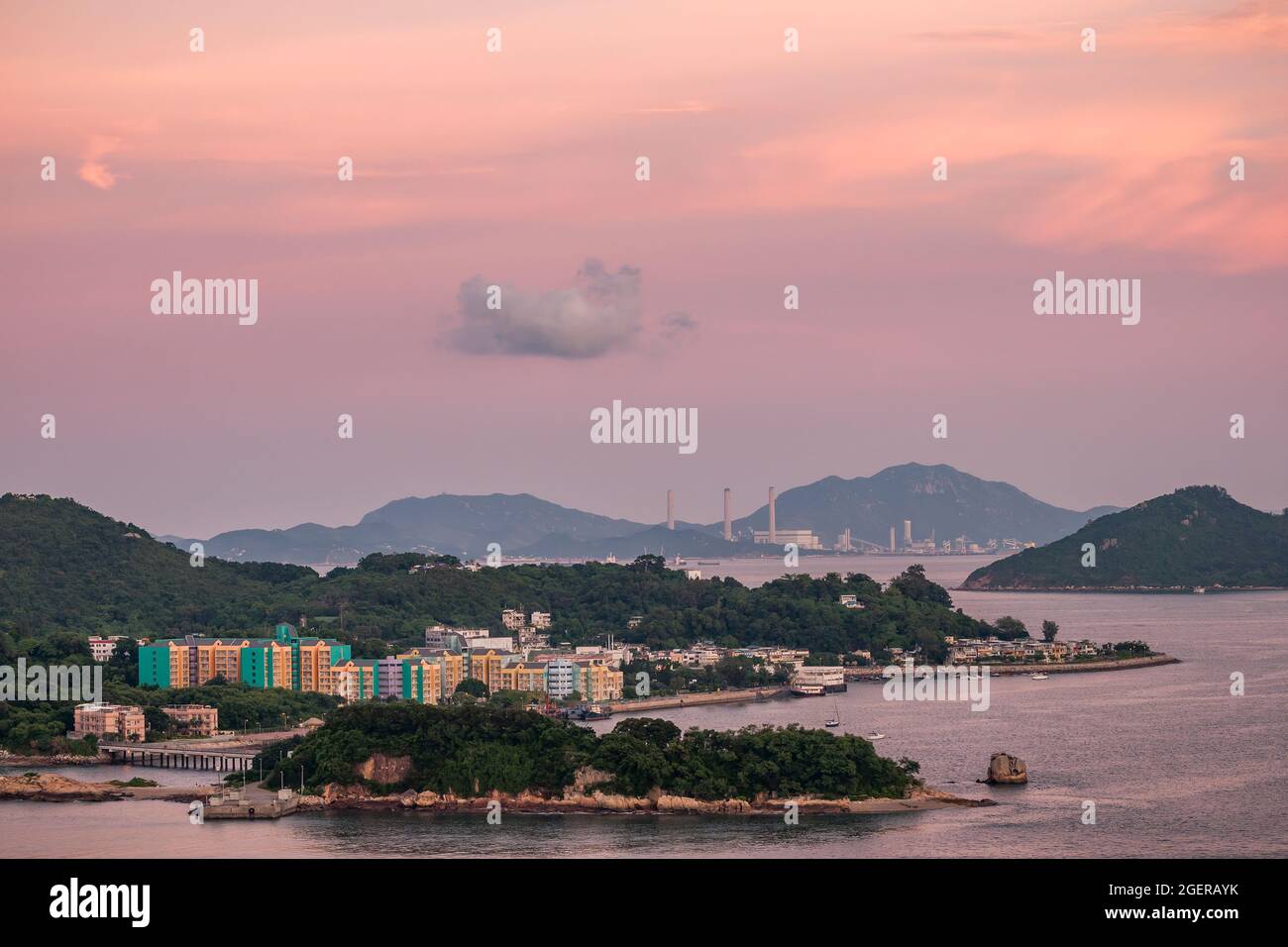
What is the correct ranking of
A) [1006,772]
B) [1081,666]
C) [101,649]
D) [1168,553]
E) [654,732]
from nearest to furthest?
[654,732], [1006,772], [101,649], [1081,666], [1168,553]

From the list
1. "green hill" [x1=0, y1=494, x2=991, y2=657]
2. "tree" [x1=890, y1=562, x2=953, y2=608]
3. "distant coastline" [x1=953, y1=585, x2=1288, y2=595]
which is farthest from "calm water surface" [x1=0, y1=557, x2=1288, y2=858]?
"distant coastline" [x1=953, y1=585, x2=1288, y2=595]

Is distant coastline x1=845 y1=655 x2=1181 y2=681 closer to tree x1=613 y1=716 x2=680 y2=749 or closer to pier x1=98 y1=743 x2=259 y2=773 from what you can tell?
pier x1=98 y1=743 x2=259 y2=773

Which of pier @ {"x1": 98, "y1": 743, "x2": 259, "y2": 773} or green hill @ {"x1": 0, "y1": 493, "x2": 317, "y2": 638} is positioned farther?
green hill @ {"x1": 0, "y1": 493, "x2": 317, "y2": 638}

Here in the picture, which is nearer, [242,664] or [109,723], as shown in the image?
[109,723]

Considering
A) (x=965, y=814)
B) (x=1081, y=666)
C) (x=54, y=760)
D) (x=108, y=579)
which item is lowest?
(x=965, y=814)

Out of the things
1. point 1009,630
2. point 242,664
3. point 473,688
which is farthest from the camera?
point 1009,630

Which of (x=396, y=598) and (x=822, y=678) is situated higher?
(x=396, y=598)

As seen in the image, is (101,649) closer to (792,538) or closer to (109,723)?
(109,723)

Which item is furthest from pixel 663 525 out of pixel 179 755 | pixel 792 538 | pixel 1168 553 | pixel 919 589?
pixel 179 755
